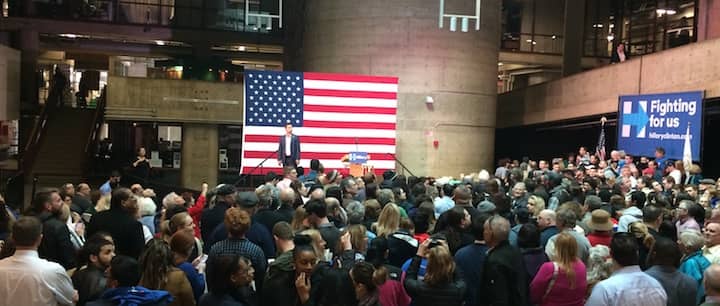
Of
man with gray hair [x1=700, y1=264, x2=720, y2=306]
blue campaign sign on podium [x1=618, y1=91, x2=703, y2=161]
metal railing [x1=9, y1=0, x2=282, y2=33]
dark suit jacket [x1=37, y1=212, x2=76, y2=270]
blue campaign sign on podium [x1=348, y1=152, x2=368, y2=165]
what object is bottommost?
dark suit jacket [x1=37, y1=212, x2=76, y2=270]

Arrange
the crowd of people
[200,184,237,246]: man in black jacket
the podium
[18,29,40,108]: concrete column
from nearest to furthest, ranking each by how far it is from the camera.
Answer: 1. the crowd of people
2. [200,184,237,246]: man in black jacket
3. the podium
4. [18,29,40,108]: concrete column

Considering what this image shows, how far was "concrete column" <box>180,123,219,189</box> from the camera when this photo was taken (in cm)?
1836

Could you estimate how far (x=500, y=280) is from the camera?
13.5 feet

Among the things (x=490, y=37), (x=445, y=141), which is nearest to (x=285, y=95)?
(x=445, y=141)

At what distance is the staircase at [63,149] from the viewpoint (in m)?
17.0

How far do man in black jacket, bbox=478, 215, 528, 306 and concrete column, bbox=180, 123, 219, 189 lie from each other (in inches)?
593

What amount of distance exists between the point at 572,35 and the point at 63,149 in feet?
54.5

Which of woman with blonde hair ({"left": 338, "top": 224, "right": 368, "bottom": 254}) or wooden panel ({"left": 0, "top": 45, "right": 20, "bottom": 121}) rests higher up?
wooden panel ({"left": 0, "top": 45, "right": 20, "bottom": 121})

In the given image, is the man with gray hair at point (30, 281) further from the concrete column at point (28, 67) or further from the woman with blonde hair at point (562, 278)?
the concrete column at point (28, 67)

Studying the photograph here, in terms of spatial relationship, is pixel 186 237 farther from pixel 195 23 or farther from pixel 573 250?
pixel 195 23

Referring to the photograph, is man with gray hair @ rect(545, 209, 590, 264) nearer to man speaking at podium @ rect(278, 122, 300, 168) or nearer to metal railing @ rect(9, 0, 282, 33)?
man speaking at podium @ rect(278, 122, 300, 168)

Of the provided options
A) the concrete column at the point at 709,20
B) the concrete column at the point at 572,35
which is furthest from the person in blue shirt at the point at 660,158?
the concrete column at the point at 572,35

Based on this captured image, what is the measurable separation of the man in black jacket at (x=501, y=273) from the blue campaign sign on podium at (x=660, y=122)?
8.71 metres

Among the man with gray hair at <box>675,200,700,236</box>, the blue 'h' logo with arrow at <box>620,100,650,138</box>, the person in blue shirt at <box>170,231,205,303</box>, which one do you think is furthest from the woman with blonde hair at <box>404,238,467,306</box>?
the blue 'h' logo with arrow at <box>620,100,650,138</box>
